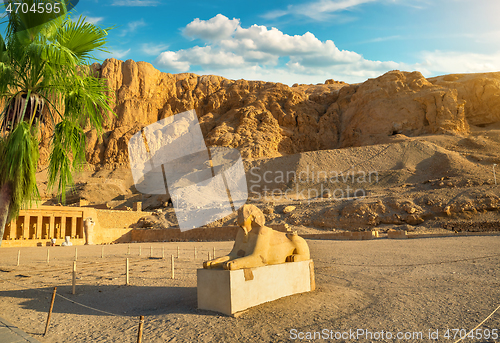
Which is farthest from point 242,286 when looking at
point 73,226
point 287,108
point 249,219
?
point 287,108

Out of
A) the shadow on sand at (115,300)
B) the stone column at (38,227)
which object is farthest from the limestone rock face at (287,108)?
the shadow on sand at (115,300)

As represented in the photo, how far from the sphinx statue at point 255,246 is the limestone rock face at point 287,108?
49.2 m

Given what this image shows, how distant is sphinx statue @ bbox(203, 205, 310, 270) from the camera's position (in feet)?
18.9

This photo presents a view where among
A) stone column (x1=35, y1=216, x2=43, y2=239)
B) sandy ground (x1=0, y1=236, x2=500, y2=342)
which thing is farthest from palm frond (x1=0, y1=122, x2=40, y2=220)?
stone column (x1=35, y1=216, x2=43, y2=239)

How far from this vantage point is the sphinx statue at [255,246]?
5.76 metres

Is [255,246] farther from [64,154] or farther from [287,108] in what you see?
[287,108]

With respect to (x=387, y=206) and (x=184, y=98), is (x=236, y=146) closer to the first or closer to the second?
(x=184, y=98)

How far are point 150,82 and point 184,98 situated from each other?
25.9 feet

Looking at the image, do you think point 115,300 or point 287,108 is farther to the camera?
point 287,108

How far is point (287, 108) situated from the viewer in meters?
70.6

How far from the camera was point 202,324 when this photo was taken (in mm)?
5078

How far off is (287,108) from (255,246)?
6660 cm

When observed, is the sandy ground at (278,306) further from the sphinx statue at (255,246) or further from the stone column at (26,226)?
the stone column at (26,226)

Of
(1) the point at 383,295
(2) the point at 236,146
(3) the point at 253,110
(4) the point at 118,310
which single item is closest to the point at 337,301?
(1) the point at 383,295
